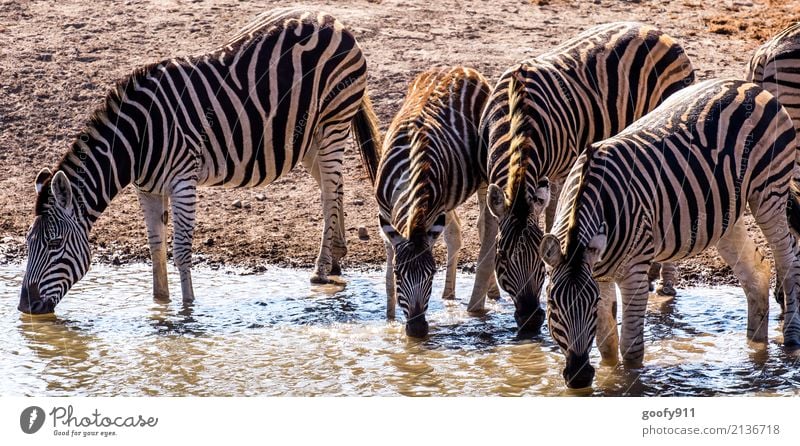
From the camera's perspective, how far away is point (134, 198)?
14.9m

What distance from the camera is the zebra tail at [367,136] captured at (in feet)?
43.4

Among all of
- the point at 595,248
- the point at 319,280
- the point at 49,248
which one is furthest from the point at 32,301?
the point at 595,248

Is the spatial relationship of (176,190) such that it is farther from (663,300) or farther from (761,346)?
(761,346)

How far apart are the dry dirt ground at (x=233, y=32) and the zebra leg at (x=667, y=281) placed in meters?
0.72

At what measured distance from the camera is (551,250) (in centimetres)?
868

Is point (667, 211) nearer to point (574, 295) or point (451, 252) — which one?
point (574, 295)

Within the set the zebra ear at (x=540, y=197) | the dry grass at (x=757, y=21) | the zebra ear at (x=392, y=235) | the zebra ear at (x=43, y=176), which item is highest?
the dry grass at (x=757, y=21)

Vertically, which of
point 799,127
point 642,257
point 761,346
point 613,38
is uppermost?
point 613,38

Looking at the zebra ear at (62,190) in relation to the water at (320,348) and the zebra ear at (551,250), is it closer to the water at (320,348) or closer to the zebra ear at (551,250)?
the water at (320,348)

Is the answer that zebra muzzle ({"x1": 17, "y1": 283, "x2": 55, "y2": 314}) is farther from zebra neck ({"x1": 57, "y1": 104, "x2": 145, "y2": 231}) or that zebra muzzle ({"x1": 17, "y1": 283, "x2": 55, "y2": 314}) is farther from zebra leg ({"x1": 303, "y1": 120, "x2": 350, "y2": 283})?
zebra leg ({"x1": 303, "y1": 120, "x2": 350, "y2": 283})

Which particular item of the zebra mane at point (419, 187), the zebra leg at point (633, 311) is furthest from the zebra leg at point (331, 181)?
the zebra leg at point (633, 311)

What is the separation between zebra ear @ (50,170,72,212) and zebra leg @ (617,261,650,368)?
4.98 meters
